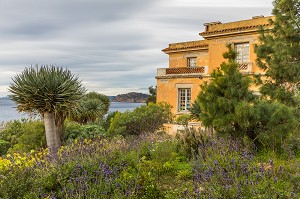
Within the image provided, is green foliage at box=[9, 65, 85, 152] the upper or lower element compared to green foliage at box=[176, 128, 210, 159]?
upper

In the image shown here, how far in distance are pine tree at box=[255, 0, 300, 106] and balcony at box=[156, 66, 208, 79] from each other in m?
8.84

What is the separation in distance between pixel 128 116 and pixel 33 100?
6.34 meters

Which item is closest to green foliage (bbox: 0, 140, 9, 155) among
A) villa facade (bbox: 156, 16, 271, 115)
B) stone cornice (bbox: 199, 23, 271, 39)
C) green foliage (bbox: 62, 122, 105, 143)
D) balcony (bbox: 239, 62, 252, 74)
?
green foliage (bbox: 62, 122, 105, 143)

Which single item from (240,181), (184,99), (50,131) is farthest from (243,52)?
(240,181)

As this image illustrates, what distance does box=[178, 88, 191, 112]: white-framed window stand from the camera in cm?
2322

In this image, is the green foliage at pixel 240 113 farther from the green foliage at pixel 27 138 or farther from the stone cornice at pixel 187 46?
the stone cornice at pixel 187 46

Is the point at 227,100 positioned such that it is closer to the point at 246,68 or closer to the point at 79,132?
the point at 79,132

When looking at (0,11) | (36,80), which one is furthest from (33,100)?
(0,11)

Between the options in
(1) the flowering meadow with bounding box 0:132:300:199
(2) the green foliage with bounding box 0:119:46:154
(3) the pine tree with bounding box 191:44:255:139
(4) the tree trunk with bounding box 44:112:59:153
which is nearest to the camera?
(1) the flowering meadow with bounding box 0:132:300:199

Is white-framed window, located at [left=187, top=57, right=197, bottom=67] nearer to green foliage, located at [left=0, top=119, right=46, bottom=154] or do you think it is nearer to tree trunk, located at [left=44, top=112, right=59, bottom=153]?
green foliage, located at [left=0, top=119, right=46, bottom=154]

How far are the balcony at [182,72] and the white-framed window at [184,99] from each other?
107 cm

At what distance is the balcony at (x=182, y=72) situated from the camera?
22.6 metres

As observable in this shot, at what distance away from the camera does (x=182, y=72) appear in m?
23.5

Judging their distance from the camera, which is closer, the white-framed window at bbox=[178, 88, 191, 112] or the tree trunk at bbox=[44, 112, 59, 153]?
the tree trunk at bbox=[44, 112, 59, 153]
